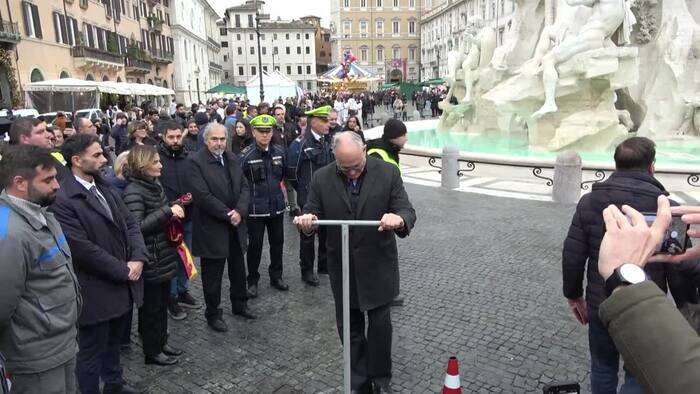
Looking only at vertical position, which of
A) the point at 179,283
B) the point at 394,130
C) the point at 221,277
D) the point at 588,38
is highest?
the point at 588,38

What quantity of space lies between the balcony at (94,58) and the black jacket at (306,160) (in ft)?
109

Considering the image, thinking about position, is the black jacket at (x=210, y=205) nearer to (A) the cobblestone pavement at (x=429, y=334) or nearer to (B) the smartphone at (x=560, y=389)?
(A) the cobblestone pavement at (x=429, y=334)

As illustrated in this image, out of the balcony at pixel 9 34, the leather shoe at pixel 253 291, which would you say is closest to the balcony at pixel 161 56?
the balcony at pixel 9 34

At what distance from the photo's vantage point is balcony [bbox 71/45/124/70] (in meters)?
33.4

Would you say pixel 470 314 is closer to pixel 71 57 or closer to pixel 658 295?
pixel 658 295

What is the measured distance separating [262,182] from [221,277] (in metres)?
1.11

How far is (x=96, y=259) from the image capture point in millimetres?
3250

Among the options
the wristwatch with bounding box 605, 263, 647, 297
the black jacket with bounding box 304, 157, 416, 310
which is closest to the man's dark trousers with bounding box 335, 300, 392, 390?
the black jacket with bounding box 304, 157, 416, 310

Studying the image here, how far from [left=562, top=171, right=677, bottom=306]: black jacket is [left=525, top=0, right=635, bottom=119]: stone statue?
10743 mm

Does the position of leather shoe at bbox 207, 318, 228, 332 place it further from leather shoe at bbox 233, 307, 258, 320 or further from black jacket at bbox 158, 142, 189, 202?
black jacket at bbox 158, 142, 189, 202

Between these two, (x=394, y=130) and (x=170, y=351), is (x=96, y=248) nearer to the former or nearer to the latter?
(x=170, y=351)

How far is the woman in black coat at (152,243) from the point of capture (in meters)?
3.99

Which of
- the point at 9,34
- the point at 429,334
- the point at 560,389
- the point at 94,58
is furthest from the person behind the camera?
the point at 94,58

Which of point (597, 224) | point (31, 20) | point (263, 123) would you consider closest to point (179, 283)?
point (263, 123)
